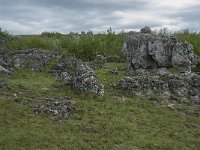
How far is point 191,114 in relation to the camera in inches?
688

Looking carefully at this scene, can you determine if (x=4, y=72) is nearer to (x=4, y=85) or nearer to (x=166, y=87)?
(x=4, y=85)

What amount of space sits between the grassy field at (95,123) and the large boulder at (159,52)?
A: 4.41 meters

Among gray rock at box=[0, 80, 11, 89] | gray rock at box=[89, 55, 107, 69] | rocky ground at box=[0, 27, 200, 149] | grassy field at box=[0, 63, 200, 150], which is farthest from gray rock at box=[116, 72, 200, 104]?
gray rock at box=[89, 55, 107, 69]

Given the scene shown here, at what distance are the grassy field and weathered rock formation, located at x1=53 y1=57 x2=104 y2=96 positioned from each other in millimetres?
333

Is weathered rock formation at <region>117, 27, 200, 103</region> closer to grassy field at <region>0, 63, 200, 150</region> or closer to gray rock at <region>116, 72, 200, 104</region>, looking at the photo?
gray rock at <region>116, 72, 200, 104</region>

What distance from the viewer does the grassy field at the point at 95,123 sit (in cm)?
1353

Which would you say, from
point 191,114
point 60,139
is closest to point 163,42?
point 191,114

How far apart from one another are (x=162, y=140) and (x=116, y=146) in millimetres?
1693

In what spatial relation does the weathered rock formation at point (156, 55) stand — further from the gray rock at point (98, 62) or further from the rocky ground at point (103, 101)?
the gray rock at point (98, 62)

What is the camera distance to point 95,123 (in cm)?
1530

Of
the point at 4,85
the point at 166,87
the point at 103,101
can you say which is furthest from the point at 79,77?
the point at 166,87

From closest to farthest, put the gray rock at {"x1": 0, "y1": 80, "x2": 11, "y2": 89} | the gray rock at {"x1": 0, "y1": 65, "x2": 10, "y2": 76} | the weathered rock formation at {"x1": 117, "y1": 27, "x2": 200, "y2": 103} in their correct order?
the gray rock at {"x1": 0, "y1": 80, "x2": 11, "y2": 89} < the gray rock at {"x1": 0, "y1": 65, "x2": 10, "y2": 76} < the weathered rock formation at {"x1": 117, "y1": 27, "x2": 200, "y2": 103}

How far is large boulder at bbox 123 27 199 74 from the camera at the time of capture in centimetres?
2319

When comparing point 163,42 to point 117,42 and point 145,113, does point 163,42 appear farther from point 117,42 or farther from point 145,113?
point 117,42
